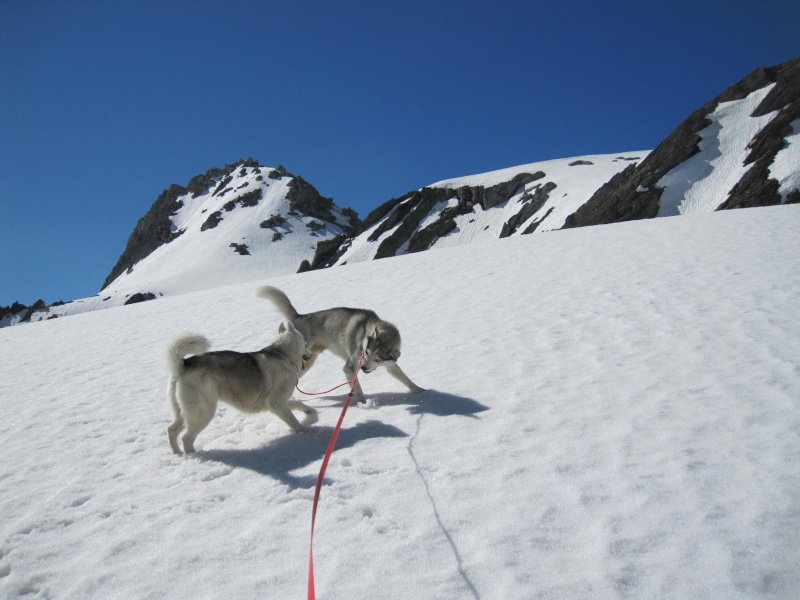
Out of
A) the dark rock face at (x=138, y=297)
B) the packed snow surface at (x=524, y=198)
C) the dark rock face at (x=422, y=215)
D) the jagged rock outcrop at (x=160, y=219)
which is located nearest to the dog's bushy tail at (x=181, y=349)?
the packed snow surface at (x=524, y=198)

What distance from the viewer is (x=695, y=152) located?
58.8 m

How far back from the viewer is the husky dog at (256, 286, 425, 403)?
249 inches

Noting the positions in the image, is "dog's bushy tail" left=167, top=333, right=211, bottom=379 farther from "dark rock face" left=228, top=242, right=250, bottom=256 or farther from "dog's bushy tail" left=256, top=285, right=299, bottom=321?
"dark rock face" left=228, top=242, right=250, bottom=256

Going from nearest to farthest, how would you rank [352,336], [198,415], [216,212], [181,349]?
[181,349]
[198,415]
[352,336]
[216,212]

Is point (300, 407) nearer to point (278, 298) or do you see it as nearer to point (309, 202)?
point (278, 298)

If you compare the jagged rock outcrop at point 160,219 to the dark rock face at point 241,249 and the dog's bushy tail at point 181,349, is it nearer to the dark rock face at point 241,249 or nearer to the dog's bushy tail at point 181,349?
the dark rock face at point 241,249

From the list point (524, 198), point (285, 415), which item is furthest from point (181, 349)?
point (524, 198)

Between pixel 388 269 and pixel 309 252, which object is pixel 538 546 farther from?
pixel 309 252

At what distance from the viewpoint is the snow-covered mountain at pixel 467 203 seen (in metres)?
52.3

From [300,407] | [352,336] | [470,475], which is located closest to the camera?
[470,475]

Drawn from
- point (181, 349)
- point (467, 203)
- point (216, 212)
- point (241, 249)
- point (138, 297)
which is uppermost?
point (216, 212)

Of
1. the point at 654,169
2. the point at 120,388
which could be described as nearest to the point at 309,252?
the point at 654,169

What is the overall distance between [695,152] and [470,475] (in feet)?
226

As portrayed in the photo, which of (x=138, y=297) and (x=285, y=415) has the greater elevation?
(x=138, y=297)
